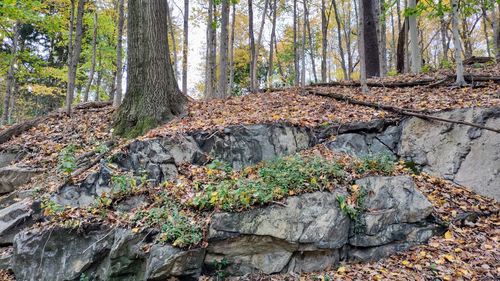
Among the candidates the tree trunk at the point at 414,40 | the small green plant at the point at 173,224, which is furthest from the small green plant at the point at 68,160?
the tree trunk at the point at 414,40

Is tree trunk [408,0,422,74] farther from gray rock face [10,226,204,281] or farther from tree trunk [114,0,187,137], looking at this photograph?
gray rock face [10,226,204,281]

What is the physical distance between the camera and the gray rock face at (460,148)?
16.5ft

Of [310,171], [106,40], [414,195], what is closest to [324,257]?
[310,171]

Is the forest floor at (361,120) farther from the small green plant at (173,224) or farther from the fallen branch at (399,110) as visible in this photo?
the small green plant at (173,224)

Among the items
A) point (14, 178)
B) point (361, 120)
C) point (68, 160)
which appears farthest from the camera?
point (361, 120)

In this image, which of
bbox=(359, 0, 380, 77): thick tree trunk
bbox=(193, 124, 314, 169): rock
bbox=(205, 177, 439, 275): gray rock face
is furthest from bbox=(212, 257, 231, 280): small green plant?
bbox=(359, 0, 380, 77): thick tree trunk

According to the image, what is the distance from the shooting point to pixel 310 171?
4.80 meters

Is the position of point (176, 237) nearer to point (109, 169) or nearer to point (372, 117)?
point (109, 169)

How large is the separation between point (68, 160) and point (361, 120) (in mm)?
5427

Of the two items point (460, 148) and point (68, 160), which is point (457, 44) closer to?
point (460, 148)

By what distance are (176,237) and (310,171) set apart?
2113 millimetres

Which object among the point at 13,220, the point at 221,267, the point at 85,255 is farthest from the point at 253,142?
the point at 13,220

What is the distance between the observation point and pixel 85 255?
4.28 metres

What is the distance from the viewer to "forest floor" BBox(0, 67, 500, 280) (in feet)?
12.8
